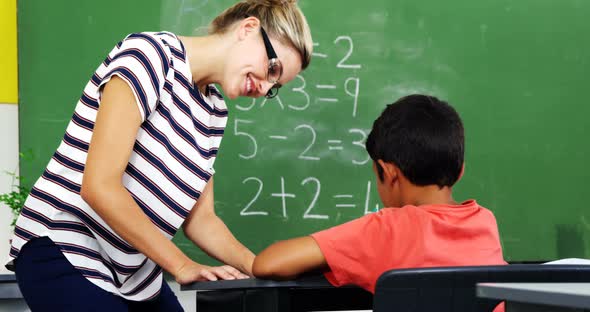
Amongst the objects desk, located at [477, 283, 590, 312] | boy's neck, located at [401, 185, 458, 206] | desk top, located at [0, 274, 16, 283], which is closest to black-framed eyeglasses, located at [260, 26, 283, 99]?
boy's neck, located at [401, 185, 458, 206]

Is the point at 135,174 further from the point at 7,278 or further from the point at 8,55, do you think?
the point at 8,55

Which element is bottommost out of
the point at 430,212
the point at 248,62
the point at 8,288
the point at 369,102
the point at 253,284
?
the point at 8,288

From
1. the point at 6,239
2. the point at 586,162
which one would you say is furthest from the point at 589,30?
the point at 6,239

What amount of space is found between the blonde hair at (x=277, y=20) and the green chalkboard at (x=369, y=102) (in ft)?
4.36

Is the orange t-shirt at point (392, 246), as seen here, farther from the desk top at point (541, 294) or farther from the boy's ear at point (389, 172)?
the desk top at point (541, 294)

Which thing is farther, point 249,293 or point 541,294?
point 249,293

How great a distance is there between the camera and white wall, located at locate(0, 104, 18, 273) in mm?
2582

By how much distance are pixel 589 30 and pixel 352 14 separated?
98cm

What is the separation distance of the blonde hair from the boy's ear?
10.2 inches

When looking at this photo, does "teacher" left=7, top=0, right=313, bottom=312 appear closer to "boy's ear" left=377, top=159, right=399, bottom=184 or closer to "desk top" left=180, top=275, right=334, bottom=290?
"desk top" left=180, top=275, right=334, bottom=290

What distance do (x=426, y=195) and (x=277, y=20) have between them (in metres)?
0.43

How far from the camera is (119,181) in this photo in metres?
1.19

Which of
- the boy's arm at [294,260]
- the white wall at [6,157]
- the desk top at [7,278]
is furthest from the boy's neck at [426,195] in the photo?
the white wall at [6,157]

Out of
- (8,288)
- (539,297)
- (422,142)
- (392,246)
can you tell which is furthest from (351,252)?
(8,288)
